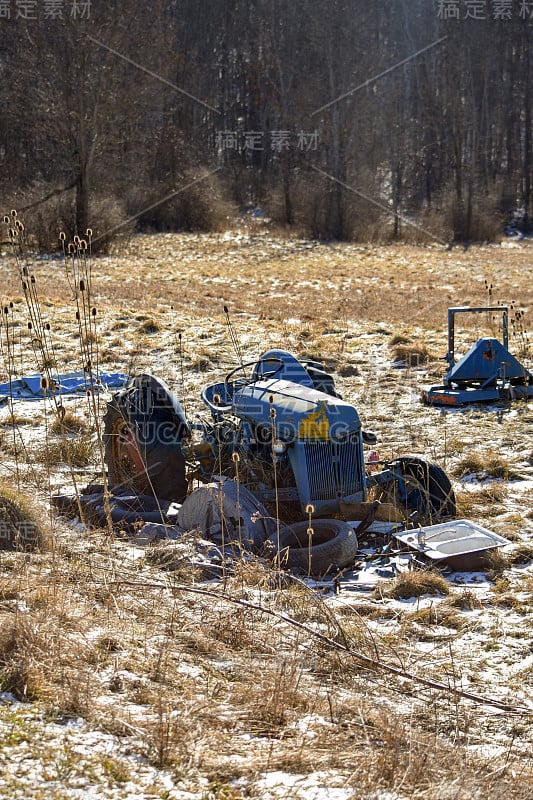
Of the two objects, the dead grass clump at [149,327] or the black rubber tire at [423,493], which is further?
the dead grass clump at [149,327]

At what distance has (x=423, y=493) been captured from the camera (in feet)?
19.9

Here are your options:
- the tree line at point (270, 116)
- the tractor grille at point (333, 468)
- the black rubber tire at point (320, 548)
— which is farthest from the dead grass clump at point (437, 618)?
the tree line at point (270, 116)

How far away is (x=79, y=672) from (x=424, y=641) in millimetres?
1722

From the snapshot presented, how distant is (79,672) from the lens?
3.27 meters

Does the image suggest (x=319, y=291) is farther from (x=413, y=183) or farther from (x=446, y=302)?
(x=413, y=183)

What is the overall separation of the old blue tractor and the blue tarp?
250 cm

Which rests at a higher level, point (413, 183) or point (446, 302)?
point (413, 183)

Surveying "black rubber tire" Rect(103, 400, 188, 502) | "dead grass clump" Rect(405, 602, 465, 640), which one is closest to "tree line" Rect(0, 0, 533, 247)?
"black rubber tire" Rect(103, 400, 188, 502)

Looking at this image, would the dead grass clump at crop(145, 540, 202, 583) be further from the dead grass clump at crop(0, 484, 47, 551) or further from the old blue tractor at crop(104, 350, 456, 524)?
the dead grass clump at crop(0, 484, 47, 551)

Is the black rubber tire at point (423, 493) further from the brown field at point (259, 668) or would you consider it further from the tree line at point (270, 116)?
the tree line at point (270, 116)

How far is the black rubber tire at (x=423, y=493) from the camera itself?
5930 millimetres

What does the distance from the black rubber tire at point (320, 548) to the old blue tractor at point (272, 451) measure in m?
0.16

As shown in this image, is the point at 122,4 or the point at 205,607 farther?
the point at 122,4

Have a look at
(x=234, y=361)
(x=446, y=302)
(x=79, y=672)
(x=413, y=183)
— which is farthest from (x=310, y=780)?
(x=413, y=183)
